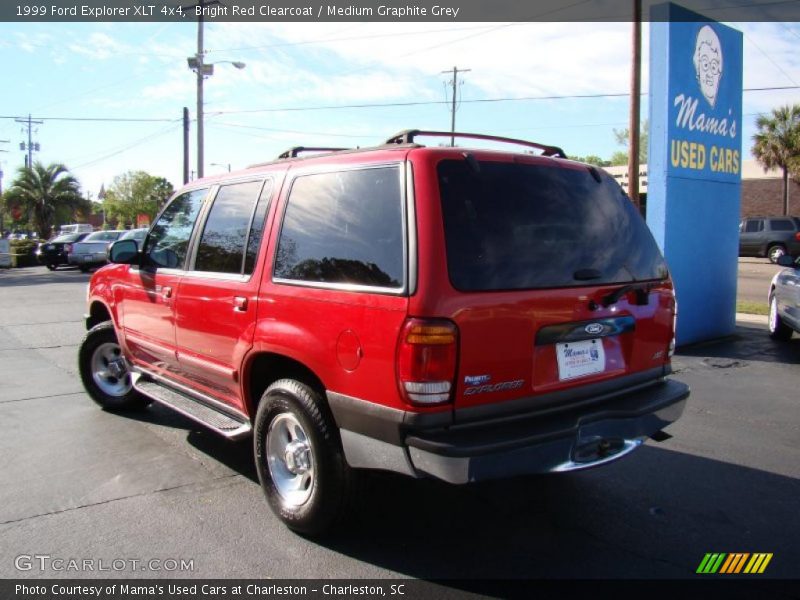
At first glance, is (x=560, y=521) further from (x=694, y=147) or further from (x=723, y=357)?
(x=694, y=147)

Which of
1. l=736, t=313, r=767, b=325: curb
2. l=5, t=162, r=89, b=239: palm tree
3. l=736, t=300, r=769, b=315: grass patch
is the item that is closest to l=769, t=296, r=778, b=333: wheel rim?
l=736, t=313, r=767, b=325: curb

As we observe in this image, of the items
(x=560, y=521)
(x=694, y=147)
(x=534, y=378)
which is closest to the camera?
(x=534, y=378)

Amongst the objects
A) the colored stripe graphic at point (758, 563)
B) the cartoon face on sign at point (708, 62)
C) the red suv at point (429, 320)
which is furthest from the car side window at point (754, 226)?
the colored stripe graphic at point (758, 563)

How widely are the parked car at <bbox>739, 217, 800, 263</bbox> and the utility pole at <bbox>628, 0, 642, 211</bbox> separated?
16754 mm

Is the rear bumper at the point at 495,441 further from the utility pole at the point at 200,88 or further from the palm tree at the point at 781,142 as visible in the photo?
the palm tree at the point at 781,142

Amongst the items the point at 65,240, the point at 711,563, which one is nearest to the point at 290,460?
the point at 711,563

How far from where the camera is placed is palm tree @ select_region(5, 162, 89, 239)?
44031 mm

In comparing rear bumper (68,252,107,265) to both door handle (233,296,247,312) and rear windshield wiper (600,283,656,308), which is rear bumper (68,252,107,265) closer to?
door handle (233,296,247,312)

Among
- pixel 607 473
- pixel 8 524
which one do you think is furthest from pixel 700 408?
pixel 8 524

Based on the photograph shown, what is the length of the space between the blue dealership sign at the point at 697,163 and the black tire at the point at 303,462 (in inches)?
248

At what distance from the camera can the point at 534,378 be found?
3074 millimetres

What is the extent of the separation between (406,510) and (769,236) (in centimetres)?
2714

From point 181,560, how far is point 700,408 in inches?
181

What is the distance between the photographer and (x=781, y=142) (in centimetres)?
3541
